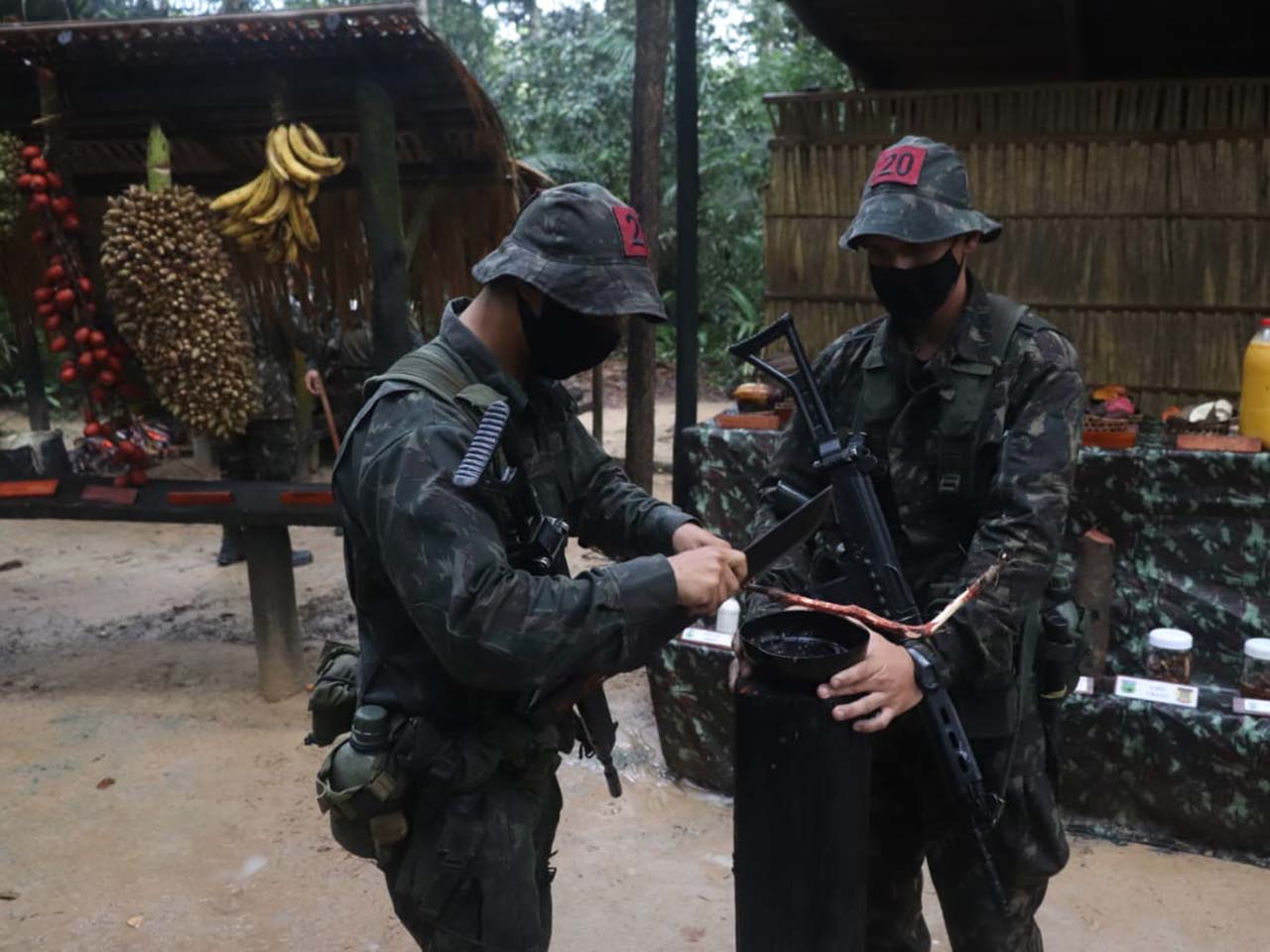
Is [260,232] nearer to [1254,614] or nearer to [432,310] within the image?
[432,310]

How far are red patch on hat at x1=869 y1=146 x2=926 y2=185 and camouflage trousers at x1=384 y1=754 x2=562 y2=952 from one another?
1499 millimetres

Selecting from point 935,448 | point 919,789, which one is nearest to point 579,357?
point 935,448

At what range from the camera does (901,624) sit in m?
2.24

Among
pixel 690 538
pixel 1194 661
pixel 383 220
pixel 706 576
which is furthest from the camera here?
pixel 383 220

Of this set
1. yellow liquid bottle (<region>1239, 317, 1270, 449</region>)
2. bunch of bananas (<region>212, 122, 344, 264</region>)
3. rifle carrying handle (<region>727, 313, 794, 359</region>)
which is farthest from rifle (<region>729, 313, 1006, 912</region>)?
bunch of bananas (<region>212, 122, 344, 264</region>)

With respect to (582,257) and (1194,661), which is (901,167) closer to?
(582,257)

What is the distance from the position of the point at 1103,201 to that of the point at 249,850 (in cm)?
471

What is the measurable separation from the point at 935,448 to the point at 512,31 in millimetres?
17855

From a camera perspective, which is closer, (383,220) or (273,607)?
(383,220)

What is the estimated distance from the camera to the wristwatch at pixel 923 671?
7.11ft

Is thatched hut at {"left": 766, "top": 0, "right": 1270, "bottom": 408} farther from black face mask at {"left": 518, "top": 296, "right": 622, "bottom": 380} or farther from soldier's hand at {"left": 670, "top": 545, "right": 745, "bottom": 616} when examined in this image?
soldier's hand at {"left": 670, "top": 545, "right": 745, "bottom": 616}

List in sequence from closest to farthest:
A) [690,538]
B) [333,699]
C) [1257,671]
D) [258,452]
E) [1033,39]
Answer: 1. [690,538]
2. [333,699]
3. [1257,671]
4. [258,452]
5. [1033,39]

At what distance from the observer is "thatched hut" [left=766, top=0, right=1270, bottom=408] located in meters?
5.00

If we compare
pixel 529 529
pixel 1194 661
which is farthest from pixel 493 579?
pixel 1194 661
